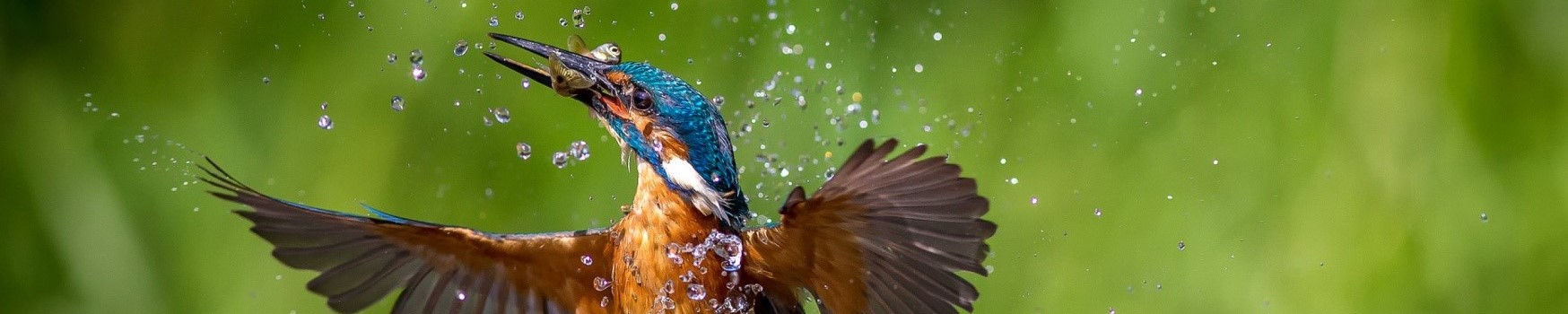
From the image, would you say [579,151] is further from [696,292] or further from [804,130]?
[696,292]

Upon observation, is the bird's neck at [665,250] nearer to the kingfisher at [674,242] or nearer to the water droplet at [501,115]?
the kingfisher at [674,242]

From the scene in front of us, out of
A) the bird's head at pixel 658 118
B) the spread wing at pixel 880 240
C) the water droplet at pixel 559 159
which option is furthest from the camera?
the water droplet at pixel 559 159

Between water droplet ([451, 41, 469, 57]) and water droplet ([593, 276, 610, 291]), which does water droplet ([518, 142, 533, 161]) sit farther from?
water droplet ([593, 276, 610, 291])

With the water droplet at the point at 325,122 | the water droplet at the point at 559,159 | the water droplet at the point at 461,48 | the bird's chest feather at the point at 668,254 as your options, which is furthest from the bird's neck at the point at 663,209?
the water droplet at the point at 325,122

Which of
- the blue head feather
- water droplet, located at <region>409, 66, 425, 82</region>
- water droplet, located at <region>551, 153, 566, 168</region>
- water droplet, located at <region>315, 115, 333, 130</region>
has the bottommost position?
the blue head feather

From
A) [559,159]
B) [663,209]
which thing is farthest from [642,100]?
[559,159]

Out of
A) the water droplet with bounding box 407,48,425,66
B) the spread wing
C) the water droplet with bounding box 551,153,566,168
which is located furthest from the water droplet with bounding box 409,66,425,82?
the spread wing
